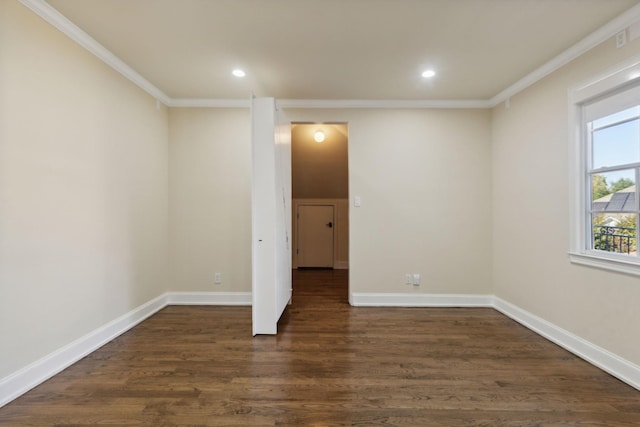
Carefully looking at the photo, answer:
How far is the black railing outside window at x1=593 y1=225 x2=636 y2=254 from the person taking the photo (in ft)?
6.88

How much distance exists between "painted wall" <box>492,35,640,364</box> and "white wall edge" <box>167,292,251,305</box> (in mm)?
3001

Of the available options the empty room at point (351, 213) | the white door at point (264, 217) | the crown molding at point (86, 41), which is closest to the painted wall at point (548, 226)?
the empty room at point (351, 213)

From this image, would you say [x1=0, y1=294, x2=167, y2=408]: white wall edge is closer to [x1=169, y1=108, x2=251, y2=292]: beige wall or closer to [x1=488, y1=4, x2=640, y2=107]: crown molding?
[x1=169, y1=108, x2=251, y2=292]: beige wall

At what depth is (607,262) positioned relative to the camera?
215 centimetres

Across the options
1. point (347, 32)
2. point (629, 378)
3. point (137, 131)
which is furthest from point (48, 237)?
point (629, 378)

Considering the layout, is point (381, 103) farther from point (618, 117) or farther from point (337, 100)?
point (618, 117)

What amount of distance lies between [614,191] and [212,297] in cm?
391

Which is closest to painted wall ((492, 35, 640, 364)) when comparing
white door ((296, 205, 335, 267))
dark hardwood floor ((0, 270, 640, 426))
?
dark hardwood floor ((0, 270, 640, 426))

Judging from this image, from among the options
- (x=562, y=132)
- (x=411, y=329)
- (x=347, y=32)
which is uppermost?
(x=347, y=32)

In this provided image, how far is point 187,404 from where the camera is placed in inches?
68.9

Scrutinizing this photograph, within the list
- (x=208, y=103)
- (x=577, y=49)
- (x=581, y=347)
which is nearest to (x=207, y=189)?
(x=208, y=103)

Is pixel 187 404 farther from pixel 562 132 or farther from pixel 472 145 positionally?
pixel 472 145

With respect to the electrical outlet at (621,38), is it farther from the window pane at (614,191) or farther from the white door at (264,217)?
the white door at (264,217)

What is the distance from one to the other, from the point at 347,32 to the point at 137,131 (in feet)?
7.38
